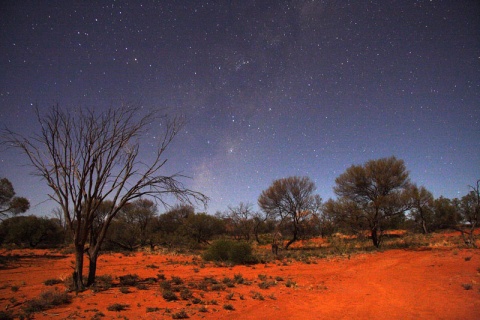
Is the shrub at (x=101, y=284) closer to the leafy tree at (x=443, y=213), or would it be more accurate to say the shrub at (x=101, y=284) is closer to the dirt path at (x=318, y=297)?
the dirt path at (x=318, y=297)

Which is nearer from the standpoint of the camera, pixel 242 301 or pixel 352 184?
pixel 242 301

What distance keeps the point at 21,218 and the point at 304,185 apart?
39.1m

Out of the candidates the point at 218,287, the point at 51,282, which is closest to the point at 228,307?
the point at 218,287

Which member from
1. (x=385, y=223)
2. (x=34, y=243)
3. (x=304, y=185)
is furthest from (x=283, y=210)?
(x=34, y=243)

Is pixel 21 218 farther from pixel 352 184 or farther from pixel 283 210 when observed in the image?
pixel 352 184

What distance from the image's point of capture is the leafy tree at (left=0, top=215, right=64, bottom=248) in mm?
29103

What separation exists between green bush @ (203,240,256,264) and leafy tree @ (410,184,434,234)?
19644mm

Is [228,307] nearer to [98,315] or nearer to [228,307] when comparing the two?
[228,307]

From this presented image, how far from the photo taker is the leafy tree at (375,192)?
78.0 ft

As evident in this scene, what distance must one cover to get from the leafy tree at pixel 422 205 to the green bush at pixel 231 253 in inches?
773

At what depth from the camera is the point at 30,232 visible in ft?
99.2

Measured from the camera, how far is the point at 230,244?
18891 millimetres

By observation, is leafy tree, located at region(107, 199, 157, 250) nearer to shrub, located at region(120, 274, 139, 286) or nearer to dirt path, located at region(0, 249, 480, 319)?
dirt path, located at region(0, 249, 480, 319)

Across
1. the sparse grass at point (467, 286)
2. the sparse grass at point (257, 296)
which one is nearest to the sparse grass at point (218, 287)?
the sparse grass at point (257, 296)
